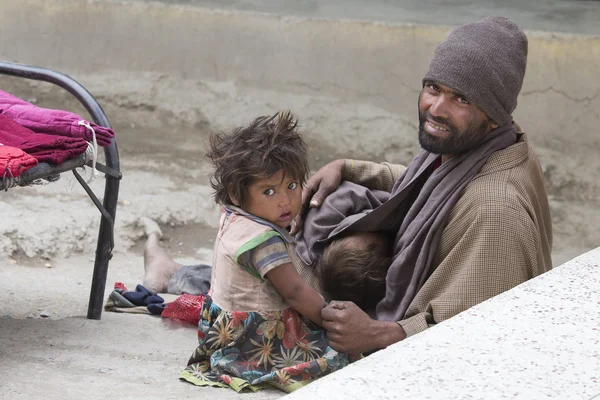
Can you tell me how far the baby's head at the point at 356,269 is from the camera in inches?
135

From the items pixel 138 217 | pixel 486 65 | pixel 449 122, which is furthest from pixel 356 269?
pixel 138 217

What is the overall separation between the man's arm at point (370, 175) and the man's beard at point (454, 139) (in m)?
0.59

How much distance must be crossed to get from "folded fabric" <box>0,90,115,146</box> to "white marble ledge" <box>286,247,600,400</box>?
5.85 feet

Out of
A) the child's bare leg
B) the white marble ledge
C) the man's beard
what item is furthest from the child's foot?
the white marble ledge

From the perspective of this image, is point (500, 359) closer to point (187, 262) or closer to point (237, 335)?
point (237, 335)

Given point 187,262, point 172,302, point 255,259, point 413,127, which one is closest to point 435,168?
point 255,259

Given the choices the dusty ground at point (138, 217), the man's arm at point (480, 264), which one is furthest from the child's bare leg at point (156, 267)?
the man's arm at point (480, 264)

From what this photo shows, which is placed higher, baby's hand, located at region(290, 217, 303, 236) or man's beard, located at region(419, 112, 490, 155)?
man's beard, located at region(419, 112, 490, 155)

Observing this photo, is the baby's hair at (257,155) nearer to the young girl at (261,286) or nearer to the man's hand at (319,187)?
the young girl at (261,286)

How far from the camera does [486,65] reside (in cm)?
325

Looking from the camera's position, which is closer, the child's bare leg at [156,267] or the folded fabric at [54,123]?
the folded fabric at [54,123]

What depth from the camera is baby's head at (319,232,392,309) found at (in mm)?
3438

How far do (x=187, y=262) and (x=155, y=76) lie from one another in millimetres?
1974

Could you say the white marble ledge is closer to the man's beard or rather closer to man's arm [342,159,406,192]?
the man's beard
